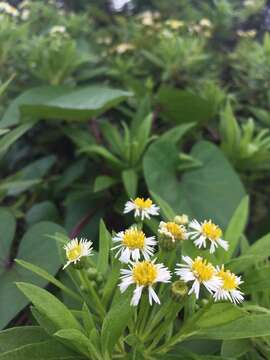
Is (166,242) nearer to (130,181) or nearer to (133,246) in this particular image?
(133,246)

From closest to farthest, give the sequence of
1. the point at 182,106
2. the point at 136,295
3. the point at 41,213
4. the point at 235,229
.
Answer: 1. the point at 136,295
2. the point at 235,229
3. the point at 41,213
4. the point at 182,106

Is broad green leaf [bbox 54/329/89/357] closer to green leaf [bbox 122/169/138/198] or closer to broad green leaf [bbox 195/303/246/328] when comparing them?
broad green leaf [bbox 195/303/246/328]

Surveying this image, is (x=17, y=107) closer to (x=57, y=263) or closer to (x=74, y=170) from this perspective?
(x=74, y=170)

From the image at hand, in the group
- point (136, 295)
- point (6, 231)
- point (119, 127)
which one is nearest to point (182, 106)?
point (119, 127)

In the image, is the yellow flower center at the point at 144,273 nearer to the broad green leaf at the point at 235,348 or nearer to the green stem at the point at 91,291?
the green stem at the point at 91,291

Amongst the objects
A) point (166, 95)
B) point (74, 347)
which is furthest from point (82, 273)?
point (166, 95)

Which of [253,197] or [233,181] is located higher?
[233,181]
